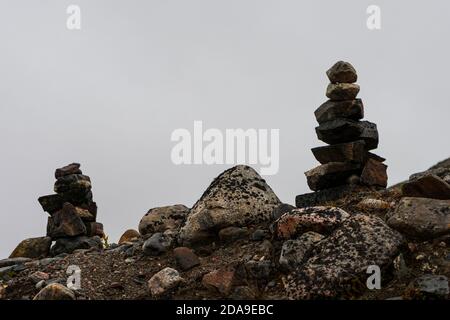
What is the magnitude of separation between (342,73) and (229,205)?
952 cm

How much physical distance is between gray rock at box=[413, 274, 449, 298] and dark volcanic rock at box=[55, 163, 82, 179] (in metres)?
21.4

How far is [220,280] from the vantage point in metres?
13.7

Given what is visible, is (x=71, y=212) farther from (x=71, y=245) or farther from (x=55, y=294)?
(x=55, y=294)

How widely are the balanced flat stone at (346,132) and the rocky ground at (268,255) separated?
16.2ft

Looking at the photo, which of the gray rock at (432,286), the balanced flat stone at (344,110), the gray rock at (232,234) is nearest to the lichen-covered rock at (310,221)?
the gray rock at (232,234)

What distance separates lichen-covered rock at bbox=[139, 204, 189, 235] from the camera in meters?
20.4

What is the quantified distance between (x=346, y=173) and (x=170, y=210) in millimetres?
8156

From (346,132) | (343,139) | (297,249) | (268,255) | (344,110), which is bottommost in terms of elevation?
(268,255)

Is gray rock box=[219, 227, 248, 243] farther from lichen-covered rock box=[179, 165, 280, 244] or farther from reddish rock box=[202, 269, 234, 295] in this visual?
reddish rock box=[202, 269, 234, 295]

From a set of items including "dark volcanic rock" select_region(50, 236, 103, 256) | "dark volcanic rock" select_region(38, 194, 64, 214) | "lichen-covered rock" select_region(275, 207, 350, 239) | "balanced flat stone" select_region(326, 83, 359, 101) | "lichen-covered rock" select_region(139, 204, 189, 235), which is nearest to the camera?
"lichen-covered rock" select_region(275, 207, 350, 239)

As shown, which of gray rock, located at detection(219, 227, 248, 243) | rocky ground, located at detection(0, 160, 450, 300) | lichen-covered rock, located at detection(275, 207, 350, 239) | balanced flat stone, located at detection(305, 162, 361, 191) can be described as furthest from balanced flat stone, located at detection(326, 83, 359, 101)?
lichen-covered rock, located at detection(275, 207, 350, 239)

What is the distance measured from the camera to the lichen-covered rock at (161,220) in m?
20.4

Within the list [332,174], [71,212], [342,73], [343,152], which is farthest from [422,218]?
[71,212]

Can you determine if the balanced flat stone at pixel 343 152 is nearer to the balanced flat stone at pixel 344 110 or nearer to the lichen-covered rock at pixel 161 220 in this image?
the balanced flat stone at pixel 344 110
